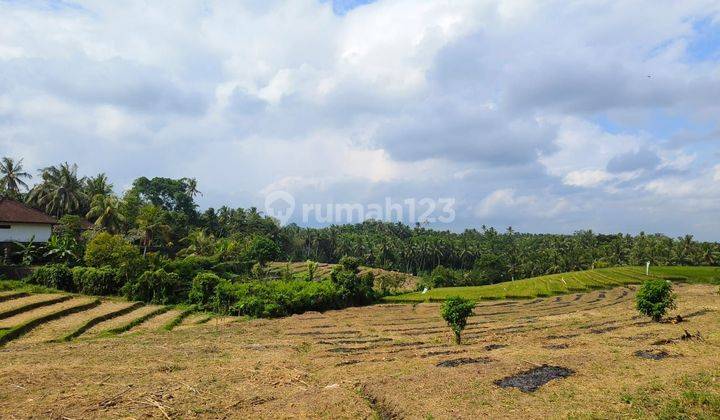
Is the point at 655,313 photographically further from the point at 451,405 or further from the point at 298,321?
the point at 298,321

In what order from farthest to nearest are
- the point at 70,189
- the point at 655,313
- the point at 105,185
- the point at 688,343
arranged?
the point at 105,185
the point at 70,189
the point at 655,313
the point at 688,343

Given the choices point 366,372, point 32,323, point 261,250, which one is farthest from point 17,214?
point 366,372

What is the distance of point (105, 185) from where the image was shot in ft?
222

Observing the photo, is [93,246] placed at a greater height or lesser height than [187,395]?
greater

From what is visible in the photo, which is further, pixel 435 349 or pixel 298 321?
pixel 298 321

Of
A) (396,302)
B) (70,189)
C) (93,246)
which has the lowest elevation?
(396,302)

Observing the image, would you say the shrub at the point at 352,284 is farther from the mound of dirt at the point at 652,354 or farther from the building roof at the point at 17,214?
the mound of dirt at the point at 652,354

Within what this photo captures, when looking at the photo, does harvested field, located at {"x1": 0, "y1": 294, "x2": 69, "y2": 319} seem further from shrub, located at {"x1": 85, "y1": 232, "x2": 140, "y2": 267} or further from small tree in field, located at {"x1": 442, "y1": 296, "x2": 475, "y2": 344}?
small tree in field, located at {"x1": 442, "y1": 296, "x2": 475, "y2": 344}

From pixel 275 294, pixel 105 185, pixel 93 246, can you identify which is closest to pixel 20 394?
pixel 275 294

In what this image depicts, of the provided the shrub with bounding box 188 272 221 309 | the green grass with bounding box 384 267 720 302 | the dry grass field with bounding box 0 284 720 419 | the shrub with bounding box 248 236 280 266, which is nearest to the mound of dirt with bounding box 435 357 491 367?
the dry grass field with bounding box 0 284 720 419

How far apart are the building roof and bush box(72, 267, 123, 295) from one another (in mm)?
7895

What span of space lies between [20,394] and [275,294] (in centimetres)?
2883

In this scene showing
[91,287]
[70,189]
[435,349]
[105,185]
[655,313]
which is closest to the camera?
[435,349]

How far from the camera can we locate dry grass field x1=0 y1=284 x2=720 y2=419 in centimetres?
1184
